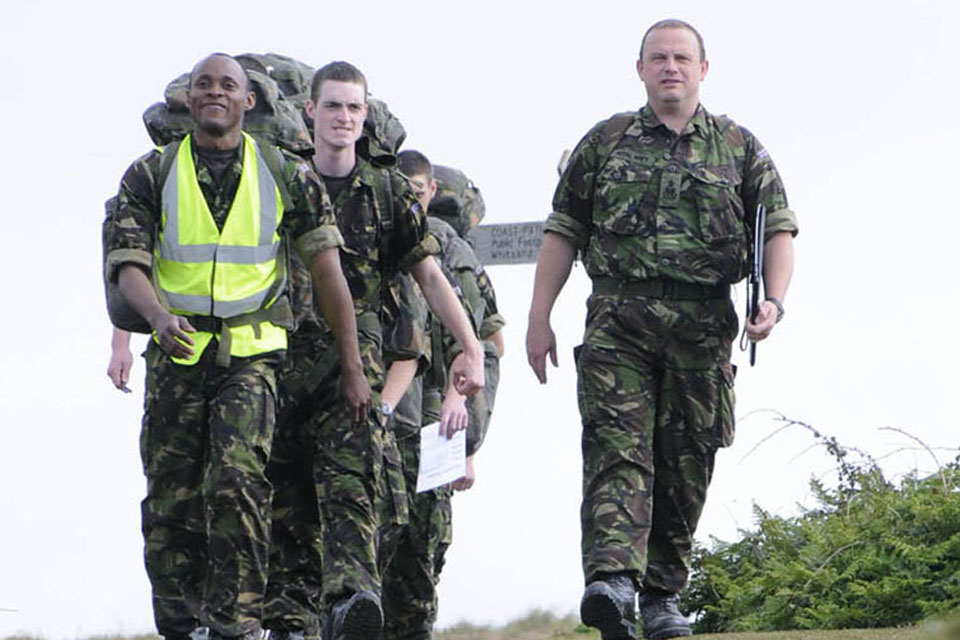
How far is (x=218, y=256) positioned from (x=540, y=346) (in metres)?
1.48

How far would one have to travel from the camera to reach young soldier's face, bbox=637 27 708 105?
7.54 m

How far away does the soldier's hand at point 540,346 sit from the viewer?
24.7 feet

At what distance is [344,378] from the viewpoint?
7164mm

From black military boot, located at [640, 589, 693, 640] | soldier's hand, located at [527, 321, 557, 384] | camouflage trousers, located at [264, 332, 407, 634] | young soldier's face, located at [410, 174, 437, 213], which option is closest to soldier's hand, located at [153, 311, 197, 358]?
camouflage trousers, located at [264, 332, 407, 634]

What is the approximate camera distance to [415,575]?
9109 millimetres

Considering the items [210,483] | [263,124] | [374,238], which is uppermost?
[263,124]

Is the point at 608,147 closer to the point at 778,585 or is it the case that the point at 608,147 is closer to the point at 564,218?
the point at 564,218

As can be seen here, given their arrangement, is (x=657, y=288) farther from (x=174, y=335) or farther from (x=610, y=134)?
(x=174, y=335)

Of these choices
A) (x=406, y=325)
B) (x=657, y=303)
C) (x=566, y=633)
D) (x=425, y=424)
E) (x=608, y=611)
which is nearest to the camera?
(x=608, y=611)

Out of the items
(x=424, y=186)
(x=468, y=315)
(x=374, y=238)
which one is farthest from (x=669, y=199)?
(x=468, y=315)

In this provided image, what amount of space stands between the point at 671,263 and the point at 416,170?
2.33 metres

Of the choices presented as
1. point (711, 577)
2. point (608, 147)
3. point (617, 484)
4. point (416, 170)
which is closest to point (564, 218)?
point (608, 147)

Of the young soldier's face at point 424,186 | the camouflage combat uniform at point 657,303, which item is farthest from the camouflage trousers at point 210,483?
the young soldier's face at point 424,186

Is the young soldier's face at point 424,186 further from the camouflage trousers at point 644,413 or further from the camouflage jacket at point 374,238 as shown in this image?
the camouflage trousers at point 644,413
